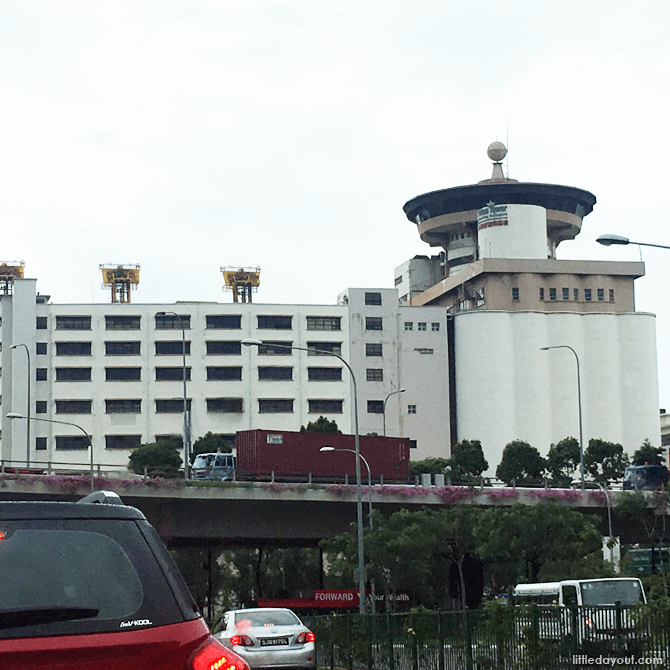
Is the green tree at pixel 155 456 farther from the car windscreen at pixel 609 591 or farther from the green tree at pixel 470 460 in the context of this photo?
the car windscreen at pixel 609 591

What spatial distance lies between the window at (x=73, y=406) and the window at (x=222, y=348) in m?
11.8

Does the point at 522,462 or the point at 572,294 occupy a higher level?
the point at 572,294

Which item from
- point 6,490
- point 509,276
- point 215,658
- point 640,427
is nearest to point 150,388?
point 509,276

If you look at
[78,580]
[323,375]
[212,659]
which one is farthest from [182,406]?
[78,580]

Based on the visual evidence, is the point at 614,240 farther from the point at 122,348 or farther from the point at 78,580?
the point at 122,348

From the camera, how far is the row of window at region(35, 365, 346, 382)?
115m

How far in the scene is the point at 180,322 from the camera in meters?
118

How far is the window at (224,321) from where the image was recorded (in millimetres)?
117125

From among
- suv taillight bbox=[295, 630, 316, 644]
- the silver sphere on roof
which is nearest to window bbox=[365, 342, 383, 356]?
the silver sphere on roof

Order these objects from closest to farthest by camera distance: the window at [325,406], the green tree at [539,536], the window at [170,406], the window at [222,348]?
1. the green tree at [539,536]
2. the window at [170,406]
3. the window at [222,348]
4. the window at [325,406]

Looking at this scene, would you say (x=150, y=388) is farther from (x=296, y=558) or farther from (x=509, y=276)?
(x=509, y=276)

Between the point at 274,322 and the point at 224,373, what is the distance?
22.4 feet

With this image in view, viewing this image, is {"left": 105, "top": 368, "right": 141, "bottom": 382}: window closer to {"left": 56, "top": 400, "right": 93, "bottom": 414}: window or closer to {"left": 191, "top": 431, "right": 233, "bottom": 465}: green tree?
{"left": 56, "top": 400, "right": 93, "bottom": 414}: window

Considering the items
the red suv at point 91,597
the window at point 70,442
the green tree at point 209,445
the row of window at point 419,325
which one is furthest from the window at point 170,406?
the red suv at point 91,597
